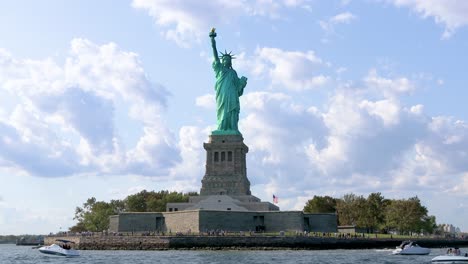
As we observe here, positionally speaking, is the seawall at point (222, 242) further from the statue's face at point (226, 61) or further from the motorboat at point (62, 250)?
the statue's face at point (226, 61)

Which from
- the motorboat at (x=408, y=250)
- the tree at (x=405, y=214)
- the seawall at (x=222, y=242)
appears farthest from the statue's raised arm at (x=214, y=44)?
the motorboat at (x=408, y=250)

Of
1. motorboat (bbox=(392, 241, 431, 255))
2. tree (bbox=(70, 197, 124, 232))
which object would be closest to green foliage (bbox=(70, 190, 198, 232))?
tree (bbox=(70, 197, 124, 232))

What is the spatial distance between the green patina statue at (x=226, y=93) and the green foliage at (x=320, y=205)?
26.9 meters

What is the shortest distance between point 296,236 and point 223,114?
27.1 meters

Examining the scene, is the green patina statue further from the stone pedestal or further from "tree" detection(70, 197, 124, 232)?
"tree" detection(70, 197, 124, 232)

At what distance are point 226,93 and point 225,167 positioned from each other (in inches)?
417

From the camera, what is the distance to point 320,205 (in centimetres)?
11981

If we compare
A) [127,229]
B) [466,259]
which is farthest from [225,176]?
[466,259]

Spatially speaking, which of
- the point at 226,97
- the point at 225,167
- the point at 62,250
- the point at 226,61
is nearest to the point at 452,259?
the point at 62,250

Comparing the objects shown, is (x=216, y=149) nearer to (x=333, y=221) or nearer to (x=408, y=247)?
(x=333, y=221)

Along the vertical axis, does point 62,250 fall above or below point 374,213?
below

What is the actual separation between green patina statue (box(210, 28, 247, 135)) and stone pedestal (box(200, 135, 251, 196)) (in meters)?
2.38

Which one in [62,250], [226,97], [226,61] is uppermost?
[226,61]

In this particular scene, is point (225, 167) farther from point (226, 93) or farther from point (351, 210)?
point (351, 210)
